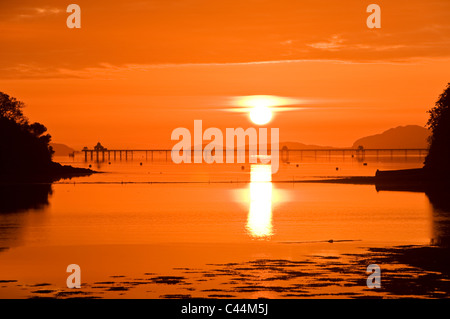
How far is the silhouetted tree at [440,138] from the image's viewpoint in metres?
109

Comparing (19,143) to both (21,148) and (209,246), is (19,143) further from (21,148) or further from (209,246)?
(209,246)

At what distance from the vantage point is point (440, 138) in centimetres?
11162

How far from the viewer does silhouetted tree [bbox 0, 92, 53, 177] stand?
478 ft

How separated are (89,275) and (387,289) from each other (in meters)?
12.3

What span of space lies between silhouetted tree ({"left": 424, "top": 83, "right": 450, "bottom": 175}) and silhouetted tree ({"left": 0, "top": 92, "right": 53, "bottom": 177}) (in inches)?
3310

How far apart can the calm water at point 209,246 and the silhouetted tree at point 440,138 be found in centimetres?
3331

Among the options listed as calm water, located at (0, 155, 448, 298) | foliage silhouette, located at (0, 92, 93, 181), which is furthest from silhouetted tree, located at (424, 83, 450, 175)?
foliage silhouette, located at (0, 92, 93, 181)

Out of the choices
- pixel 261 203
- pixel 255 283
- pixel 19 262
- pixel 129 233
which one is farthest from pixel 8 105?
pixel 255 283

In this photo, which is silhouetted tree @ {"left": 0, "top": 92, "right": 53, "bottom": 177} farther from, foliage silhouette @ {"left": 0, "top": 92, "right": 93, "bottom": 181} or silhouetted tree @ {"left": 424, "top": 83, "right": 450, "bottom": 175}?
silhouetted tree @ {"left": 424, "top": 83, "right": 450, "bottom": 175}

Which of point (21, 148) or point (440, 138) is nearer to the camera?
point (440, 138)

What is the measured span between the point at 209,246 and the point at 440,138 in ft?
262

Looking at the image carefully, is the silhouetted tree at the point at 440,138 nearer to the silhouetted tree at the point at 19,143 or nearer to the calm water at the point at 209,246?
the calm water at the point at 209,246

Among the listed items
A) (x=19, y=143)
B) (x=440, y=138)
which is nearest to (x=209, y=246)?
(x=440, y=138)
